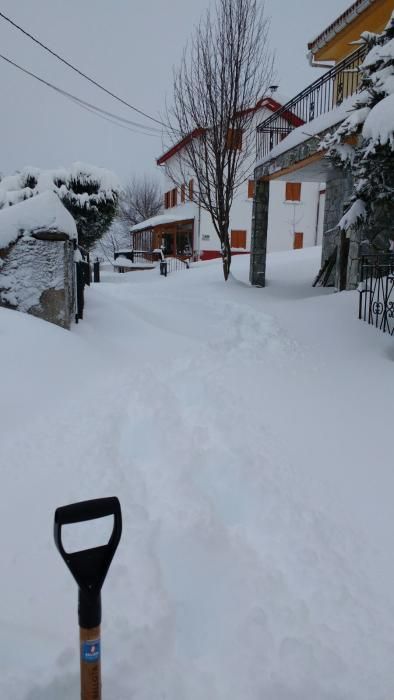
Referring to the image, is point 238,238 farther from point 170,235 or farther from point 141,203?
point 141,203

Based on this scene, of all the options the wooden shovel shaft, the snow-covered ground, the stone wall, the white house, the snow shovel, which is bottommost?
the snow-covered ground

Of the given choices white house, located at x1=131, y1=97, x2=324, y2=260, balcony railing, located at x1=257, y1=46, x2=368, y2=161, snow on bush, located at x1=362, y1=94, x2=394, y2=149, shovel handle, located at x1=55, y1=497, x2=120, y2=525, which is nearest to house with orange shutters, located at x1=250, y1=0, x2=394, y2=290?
balcony railing, located at x1=257, y1=46, x2=368, y2=161

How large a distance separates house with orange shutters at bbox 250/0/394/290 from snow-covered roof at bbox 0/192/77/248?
4433 mm

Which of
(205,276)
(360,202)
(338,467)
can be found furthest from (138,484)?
(205,276)

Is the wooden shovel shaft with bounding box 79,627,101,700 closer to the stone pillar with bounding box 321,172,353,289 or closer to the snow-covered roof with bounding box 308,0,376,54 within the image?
the stone pillar with bounding box 321,172,353,289

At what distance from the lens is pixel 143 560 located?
213 cm

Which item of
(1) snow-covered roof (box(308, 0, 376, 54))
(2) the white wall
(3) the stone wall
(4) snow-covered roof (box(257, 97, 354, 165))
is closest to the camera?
(3) the stone wall

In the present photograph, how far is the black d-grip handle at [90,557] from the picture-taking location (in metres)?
1.10

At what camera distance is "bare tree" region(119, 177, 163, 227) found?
45.1 metres

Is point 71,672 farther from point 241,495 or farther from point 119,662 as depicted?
point 241,495

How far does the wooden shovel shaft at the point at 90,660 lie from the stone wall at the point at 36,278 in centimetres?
391

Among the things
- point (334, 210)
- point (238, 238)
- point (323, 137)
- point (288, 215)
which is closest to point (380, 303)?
point (323, 137)

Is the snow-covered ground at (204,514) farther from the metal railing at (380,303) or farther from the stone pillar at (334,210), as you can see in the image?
the stone pillar at (334,210)

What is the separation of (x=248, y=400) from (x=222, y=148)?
9.60 m
